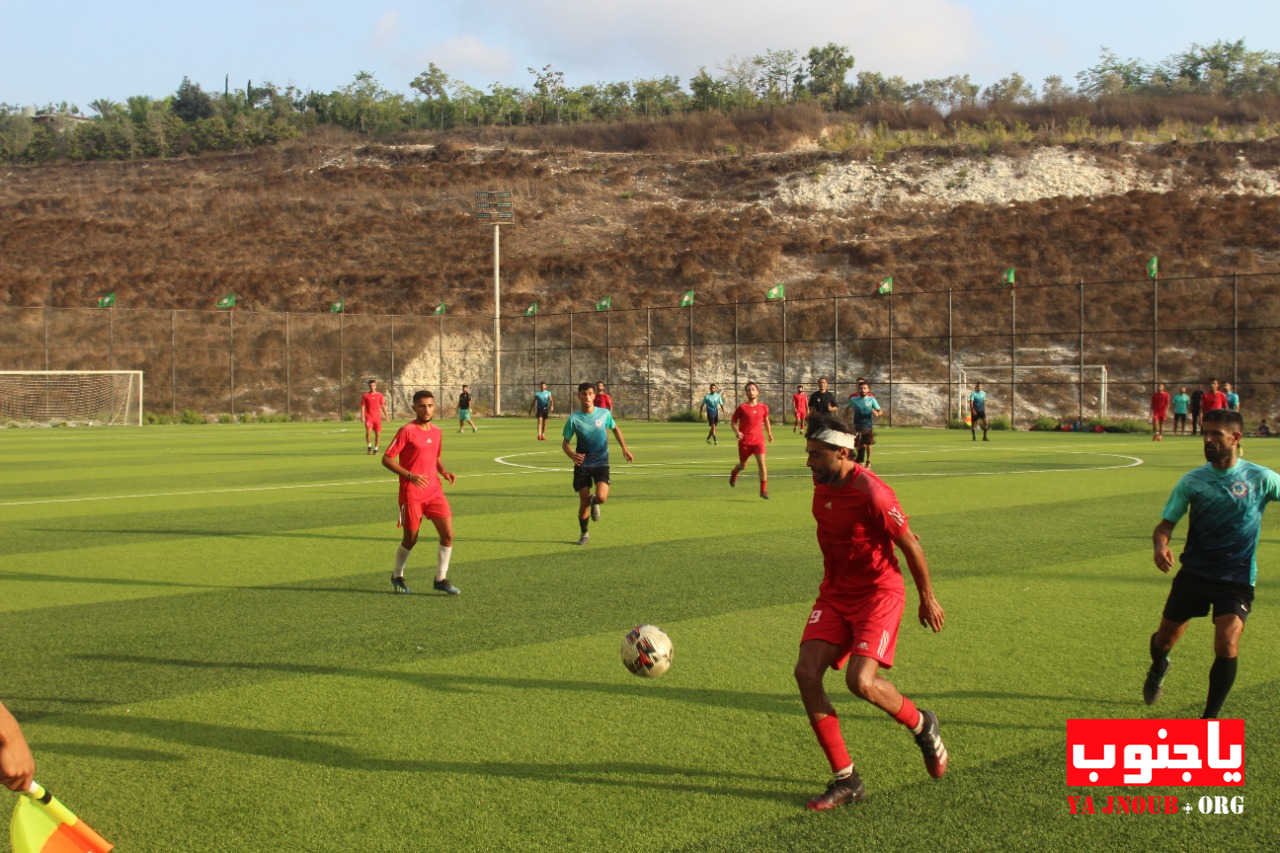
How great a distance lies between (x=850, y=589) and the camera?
631cm

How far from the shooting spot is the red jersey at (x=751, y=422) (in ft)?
69.4

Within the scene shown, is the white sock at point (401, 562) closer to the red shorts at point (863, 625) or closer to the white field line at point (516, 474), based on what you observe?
the red shorts at point (863, 625)

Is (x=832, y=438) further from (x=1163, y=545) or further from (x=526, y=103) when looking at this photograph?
(x=526, y=103)

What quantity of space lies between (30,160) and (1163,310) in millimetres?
102503

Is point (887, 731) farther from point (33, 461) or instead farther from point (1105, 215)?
point (1105, 215)

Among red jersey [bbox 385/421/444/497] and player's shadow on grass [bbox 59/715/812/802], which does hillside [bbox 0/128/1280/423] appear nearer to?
red jersey [bbox 385/421/444/497]

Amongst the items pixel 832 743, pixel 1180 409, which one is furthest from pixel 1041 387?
pixel 832 743

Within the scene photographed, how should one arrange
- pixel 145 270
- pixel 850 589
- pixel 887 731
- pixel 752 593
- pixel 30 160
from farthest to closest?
pixel 30 160 → pixel 145 270 → pixel 752 593 → pixel 887 731 → pixel 850 589

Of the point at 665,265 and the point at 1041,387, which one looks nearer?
the point at 1041,387

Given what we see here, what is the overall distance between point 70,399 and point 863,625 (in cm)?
5683

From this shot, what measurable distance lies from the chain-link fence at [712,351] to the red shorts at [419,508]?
42.7m

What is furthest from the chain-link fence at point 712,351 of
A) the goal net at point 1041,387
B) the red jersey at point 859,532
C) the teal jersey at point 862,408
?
the red jersey at point 859,532

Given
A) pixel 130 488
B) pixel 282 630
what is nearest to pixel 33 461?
pixel 130 488
